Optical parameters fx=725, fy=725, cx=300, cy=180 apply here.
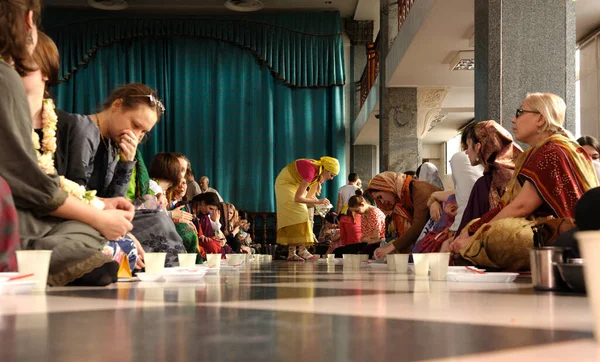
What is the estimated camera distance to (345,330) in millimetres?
942

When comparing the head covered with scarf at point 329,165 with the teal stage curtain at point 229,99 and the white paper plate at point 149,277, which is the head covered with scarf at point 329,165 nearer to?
the teal stage curtain at point 229,99

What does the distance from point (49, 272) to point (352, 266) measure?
2.19 m

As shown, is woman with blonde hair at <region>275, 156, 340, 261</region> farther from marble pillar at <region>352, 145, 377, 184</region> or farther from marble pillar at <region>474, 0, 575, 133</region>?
marble pillar at <region>352, 145, 377, 184</region>

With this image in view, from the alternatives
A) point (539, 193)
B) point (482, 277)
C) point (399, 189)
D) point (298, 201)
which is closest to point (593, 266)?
point (482, 277)

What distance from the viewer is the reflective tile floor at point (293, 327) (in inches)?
28.7

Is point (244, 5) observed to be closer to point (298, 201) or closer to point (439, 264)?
point (298, 201)

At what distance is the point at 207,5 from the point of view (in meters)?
12.7

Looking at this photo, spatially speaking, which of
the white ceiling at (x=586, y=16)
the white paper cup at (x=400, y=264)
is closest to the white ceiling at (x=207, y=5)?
the white ceiling at (x=586, y=16)

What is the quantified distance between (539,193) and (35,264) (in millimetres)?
2104

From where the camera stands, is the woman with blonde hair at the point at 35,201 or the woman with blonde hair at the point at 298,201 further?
the woman with blonde hair at the point at 298,201

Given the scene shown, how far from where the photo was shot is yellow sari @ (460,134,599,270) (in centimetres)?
277

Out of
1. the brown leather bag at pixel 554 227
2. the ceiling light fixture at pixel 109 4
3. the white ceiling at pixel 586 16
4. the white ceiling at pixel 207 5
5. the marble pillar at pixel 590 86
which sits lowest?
the brown leather bag at pixel 554 227

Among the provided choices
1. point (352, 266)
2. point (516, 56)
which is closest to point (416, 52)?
point (516, 56)

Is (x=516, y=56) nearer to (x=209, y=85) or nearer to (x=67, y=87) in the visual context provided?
(x=209, y=85)
